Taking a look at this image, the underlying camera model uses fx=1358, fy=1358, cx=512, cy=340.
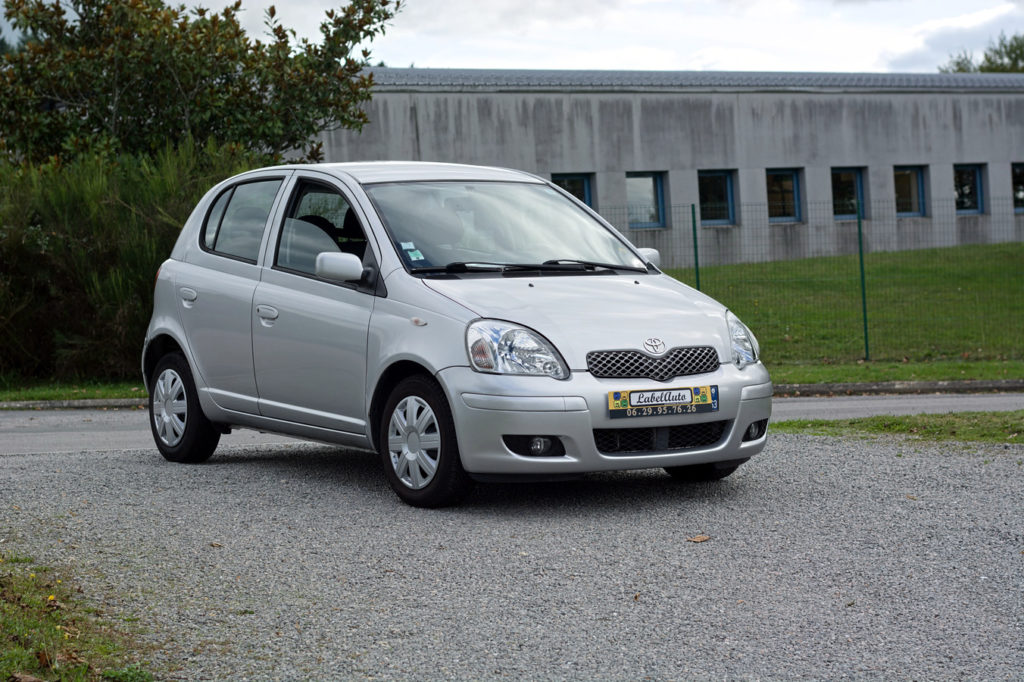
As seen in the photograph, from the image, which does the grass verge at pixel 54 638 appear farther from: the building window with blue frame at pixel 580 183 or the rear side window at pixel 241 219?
the building window with blue frame at pixel 580 183

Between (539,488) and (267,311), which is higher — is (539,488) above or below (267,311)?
below

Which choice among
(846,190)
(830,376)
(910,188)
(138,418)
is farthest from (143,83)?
(910,188)

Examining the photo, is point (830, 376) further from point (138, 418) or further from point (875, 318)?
point (138, 418)

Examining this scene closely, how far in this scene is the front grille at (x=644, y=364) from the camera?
22.3 feet

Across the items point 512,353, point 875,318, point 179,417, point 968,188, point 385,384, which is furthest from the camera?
point 968,188

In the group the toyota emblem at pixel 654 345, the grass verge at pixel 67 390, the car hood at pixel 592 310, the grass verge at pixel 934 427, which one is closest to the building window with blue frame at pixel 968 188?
the grass verge at pixel 67 390

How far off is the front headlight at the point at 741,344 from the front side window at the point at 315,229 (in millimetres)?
2107

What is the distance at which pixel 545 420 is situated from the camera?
665 centimetres

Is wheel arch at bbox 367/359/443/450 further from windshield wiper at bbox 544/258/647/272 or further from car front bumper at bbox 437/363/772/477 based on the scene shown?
windshield wiper at bbox 544/258/647/272

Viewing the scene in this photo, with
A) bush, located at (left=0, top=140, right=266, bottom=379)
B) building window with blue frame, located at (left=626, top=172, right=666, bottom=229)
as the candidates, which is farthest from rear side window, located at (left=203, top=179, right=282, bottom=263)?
building window with blue frame, located at (left=626, top=172, right=666, bottom=229)

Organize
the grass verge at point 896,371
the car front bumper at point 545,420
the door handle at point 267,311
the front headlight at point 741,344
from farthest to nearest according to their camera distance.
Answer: the grass verge at point 896,371
the door handle at point 267,311
the front headlight at point 741,344
the car front bumper at point 545,420

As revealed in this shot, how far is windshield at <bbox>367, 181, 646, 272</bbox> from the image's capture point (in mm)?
7566

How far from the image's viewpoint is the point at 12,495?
25.1 feet

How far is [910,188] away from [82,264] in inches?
1143
